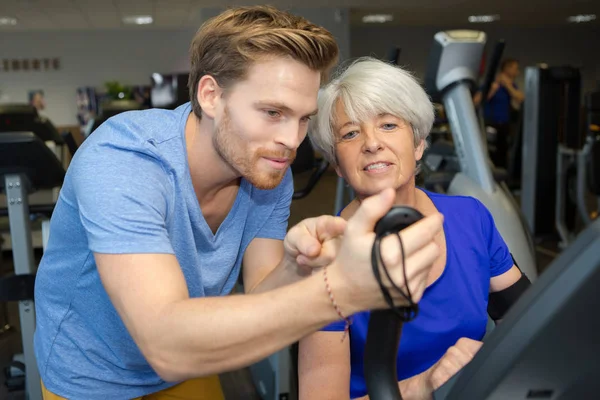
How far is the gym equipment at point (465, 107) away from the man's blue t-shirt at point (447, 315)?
151 cm

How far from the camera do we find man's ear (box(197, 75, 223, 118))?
1.20 metres

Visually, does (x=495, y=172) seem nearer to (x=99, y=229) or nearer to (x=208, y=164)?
(x=208, y=164)

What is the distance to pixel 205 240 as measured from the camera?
1.27m

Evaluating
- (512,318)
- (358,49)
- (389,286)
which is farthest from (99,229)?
(358,49)

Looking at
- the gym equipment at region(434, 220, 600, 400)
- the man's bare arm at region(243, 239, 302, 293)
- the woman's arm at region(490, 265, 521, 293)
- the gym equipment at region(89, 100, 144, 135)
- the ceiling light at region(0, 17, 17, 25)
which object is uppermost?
the ceiling light at region(0, 17, 17, 25)

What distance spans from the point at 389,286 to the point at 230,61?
2.06 ft

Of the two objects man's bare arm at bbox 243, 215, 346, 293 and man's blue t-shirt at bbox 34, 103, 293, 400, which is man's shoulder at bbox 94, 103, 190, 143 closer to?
man's blue t-shirt at bbox 34, 103, 293, 400

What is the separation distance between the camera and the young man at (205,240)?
0.74 metres

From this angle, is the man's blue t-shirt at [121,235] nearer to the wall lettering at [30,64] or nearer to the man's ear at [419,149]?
the man's ear at [419,149]

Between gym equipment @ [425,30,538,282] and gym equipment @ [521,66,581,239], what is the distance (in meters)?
2.29

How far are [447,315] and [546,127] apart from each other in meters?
4.22

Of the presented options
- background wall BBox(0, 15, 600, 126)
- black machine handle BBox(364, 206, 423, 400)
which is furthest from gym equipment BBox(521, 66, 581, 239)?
background wall BBox(0, 15, 600, 126)

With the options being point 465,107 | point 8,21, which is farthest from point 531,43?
point 465,107

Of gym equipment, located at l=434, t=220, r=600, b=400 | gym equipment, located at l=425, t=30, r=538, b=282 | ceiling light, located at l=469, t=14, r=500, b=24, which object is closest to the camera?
gym equipment, located at l=434, t=220, r=600, b=400
